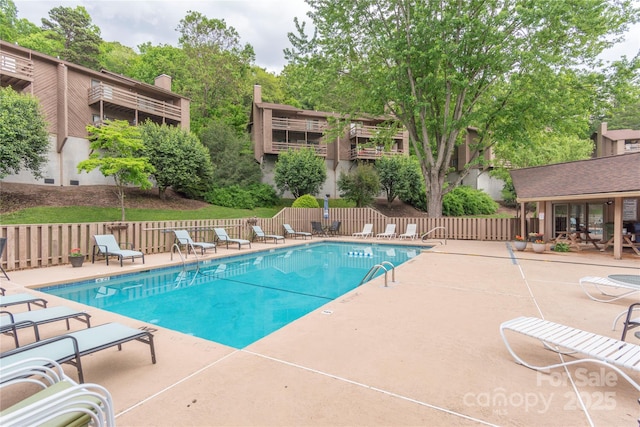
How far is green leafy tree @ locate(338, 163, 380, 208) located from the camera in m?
23.0

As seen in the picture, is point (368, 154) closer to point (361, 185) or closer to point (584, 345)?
point (361, 185)

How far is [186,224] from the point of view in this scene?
38.7ft

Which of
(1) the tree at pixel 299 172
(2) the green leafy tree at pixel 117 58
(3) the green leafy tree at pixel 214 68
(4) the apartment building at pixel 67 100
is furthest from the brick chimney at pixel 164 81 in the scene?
(2) the green leafy tree at pixel 117 58

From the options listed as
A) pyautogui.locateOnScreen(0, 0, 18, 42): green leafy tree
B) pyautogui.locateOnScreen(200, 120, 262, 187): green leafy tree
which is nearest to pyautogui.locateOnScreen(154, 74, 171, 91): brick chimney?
pyautogui.locateOnScreen(200, 120, 262, 187): green leafy tree

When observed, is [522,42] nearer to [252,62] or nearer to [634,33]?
[634,33]

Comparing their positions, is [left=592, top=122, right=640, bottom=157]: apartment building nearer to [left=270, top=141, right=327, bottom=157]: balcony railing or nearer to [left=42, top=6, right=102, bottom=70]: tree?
[left=270, top=141, right=327, bottom=157]: balcony railing

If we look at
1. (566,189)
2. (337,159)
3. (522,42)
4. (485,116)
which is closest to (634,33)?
(522,42)

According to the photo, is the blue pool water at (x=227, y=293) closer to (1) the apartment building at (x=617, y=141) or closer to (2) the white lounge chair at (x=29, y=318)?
(2) the white lounge chair at (x=29, y=318)

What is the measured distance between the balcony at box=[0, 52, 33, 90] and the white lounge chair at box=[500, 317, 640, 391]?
2257 centimetres

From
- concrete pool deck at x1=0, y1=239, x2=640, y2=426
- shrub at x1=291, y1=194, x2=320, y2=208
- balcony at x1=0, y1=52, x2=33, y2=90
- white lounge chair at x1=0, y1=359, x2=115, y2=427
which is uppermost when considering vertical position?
balcony at x1=0, y1=52, x2=33, y2=90

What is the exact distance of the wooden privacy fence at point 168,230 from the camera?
25.4 ft

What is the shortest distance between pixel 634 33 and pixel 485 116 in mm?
7298

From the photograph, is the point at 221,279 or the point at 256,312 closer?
the point at 256,312

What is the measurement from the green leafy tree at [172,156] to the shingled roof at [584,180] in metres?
17.2
